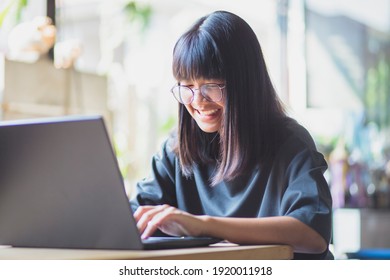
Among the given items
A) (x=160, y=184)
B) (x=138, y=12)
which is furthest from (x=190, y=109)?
(x=138, y=12)

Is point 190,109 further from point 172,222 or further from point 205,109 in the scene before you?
point 172,222

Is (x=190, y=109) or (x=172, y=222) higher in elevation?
(x=190, y=109)

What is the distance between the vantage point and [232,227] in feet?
3.40

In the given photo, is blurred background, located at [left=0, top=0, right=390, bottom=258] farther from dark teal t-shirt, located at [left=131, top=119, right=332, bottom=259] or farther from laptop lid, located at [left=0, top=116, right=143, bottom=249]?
laptop lid, located at [left=0, top=116, right=143, bottom=249]

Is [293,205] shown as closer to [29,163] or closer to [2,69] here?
[29,163]

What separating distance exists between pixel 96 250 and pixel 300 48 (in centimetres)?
295

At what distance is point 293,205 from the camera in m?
1.13

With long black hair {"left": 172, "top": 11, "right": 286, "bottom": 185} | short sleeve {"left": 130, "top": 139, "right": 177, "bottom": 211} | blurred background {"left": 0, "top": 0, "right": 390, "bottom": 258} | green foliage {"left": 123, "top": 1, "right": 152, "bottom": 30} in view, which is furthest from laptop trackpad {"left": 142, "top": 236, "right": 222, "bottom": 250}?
green foliage {"left": 123, "top": 1, "right": 152, "bottom": 30}

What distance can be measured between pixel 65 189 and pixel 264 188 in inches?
17.2

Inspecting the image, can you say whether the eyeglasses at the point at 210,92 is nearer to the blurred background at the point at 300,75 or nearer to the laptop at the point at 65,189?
the laptop at the point at 65,189

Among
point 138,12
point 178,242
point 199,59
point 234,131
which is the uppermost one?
point 138,12

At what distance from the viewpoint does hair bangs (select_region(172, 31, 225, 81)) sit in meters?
1.28

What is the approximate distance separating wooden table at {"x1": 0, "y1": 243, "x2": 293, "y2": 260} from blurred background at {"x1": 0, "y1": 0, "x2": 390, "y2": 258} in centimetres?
171

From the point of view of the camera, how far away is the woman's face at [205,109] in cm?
129
